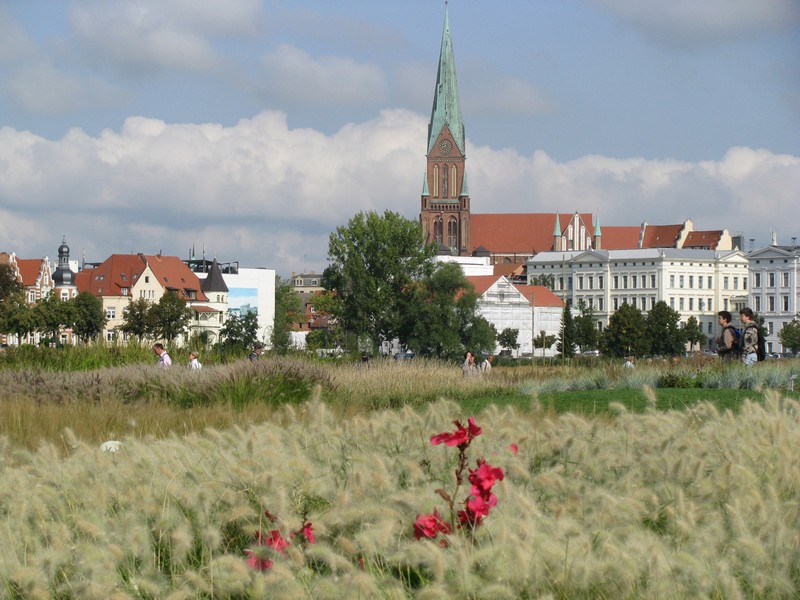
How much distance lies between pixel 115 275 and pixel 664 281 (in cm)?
6551

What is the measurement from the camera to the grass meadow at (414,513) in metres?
4.08

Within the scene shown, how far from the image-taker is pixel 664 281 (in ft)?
501

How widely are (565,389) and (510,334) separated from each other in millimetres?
100578

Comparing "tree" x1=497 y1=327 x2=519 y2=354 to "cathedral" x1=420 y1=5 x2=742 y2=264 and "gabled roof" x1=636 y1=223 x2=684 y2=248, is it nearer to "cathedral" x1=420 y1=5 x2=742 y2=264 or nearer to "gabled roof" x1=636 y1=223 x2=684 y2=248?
"cathedral" x1=420 y1=5 x2=742 y2=264

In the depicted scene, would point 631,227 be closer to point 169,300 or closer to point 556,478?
point 169,300

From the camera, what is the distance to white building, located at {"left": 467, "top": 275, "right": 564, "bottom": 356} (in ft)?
448

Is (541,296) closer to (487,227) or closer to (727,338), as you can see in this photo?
(487,227)

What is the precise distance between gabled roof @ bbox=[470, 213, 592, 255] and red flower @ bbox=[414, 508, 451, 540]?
591ft

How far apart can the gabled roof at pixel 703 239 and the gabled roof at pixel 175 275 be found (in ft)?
253

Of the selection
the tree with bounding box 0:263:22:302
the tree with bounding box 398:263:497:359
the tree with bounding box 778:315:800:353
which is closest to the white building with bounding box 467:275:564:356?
the tree with bounding box 778:315:800:353

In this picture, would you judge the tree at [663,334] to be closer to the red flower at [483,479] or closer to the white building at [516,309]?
the white building at [516,309]

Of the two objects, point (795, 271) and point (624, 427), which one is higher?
point (795, 271)

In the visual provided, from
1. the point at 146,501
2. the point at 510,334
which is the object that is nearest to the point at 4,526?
the point at 146,501

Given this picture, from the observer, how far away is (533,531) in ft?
14.2
